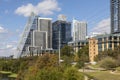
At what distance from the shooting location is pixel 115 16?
646 ft

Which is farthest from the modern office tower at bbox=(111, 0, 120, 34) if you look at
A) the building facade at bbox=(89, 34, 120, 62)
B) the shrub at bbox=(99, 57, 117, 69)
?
the shrub at bbox=(99, 57, 117, 69)

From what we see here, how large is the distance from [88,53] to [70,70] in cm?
11608

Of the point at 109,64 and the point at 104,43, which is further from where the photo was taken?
the point at 104,43

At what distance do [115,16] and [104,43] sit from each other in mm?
40422

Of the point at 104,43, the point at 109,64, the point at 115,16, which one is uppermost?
the point at 115,16

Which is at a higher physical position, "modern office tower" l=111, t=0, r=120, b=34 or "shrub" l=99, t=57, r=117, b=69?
"modern office tower" l=111, t=0, r=120, b=34

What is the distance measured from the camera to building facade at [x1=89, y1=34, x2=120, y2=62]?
15738cm

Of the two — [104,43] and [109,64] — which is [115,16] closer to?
[104,43]

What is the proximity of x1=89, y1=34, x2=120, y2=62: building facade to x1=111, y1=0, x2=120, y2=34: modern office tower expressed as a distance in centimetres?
2765

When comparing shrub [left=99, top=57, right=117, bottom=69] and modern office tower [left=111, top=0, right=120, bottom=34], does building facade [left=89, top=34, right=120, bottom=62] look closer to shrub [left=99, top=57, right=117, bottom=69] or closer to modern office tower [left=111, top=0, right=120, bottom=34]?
modern office tower [left=111, top=0, right=120, bottom=34]

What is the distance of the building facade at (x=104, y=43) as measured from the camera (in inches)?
6196

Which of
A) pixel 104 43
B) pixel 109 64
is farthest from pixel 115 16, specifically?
pixel 109 64

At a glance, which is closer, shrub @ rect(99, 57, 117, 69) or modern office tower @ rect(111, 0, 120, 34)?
shrub @ rect(99, 57, 117, 69)

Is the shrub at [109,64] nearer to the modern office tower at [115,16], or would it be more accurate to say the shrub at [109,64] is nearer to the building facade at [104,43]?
the building facade at [104,43]
